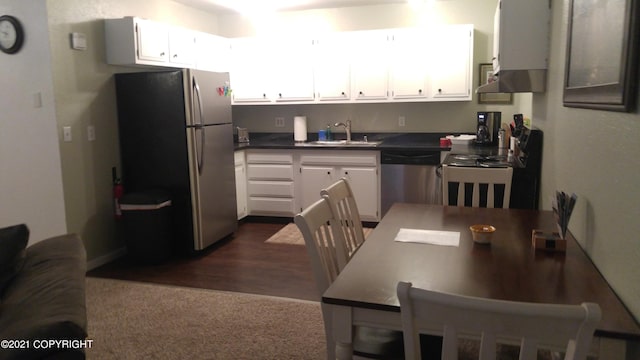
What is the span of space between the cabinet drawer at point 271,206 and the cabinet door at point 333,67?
4.11 feet

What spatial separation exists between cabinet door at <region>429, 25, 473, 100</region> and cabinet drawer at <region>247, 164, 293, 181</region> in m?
1.80

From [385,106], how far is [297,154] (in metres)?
1.17

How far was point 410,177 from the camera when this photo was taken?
483cm

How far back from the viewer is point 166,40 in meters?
4.34

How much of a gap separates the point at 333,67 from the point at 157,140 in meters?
2.12

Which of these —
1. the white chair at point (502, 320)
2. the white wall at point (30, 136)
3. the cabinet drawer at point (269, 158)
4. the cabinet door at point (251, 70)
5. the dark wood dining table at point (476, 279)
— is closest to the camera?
the white chair at point (502, 320)

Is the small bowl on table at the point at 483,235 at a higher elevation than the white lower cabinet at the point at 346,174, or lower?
higher

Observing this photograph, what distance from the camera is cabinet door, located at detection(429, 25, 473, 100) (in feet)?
15.8

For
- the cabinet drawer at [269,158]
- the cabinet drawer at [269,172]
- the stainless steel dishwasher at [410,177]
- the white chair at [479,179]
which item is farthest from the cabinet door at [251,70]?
the white chair at [479,179]

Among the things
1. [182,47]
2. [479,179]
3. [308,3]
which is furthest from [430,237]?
[308,3]

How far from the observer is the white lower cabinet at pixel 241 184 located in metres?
5.21

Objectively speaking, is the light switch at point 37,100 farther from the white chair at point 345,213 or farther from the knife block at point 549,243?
the knife block at point 549,243

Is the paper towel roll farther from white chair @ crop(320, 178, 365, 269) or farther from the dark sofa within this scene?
the dark sofa

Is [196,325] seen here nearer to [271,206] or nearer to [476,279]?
[476,279]
